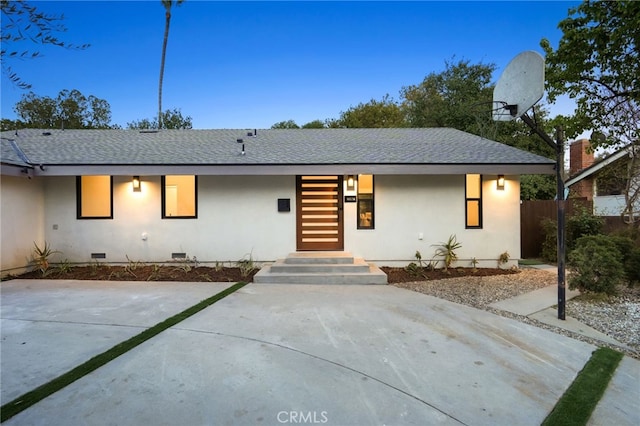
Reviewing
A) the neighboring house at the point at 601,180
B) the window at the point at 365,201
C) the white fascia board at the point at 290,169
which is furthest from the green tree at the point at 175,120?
the neighboring house at the point at 601,180

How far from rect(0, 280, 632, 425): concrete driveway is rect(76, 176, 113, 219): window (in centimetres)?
334

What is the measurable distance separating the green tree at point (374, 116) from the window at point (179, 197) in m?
20.0

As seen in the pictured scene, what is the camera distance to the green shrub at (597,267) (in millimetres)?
5242

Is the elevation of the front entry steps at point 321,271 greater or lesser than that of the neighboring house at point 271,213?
lesser

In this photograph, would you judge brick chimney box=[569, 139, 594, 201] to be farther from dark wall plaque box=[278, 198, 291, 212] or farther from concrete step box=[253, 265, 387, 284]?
dark wall plaque box=[278, 198, 291, 212]

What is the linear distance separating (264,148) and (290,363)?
275 inches

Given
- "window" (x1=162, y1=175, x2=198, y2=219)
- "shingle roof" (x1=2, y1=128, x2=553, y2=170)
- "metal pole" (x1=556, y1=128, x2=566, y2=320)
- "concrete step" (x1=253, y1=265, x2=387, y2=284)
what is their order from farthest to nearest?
"window" (x1=162, y1=175, x2=198, y2=219), "shingle roof" (x1=2, y1=128, x2=553, y2=170), "concrete step" (x1=253, y1=265, x2=387, y2=284), "metal pole" (x1=556, y1=128, x2=566, y2=320)

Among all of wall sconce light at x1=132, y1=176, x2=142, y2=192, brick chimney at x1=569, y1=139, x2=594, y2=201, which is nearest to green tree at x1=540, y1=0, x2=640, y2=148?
brick chimney at x1=569, y1=139, x2=594, y2=201

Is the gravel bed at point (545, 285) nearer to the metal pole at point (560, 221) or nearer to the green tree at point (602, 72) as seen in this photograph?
the metal pole at point (560, 221)

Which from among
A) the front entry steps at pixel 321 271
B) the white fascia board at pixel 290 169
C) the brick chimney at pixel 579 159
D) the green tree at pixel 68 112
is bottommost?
the front entry steps at pixel 321 271

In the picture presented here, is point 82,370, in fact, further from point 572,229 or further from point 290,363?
point 572,229

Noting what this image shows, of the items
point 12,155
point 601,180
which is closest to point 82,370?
point 12,155

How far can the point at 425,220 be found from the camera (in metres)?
8.27

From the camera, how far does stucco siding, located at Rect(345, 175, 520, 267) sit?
826 cm
